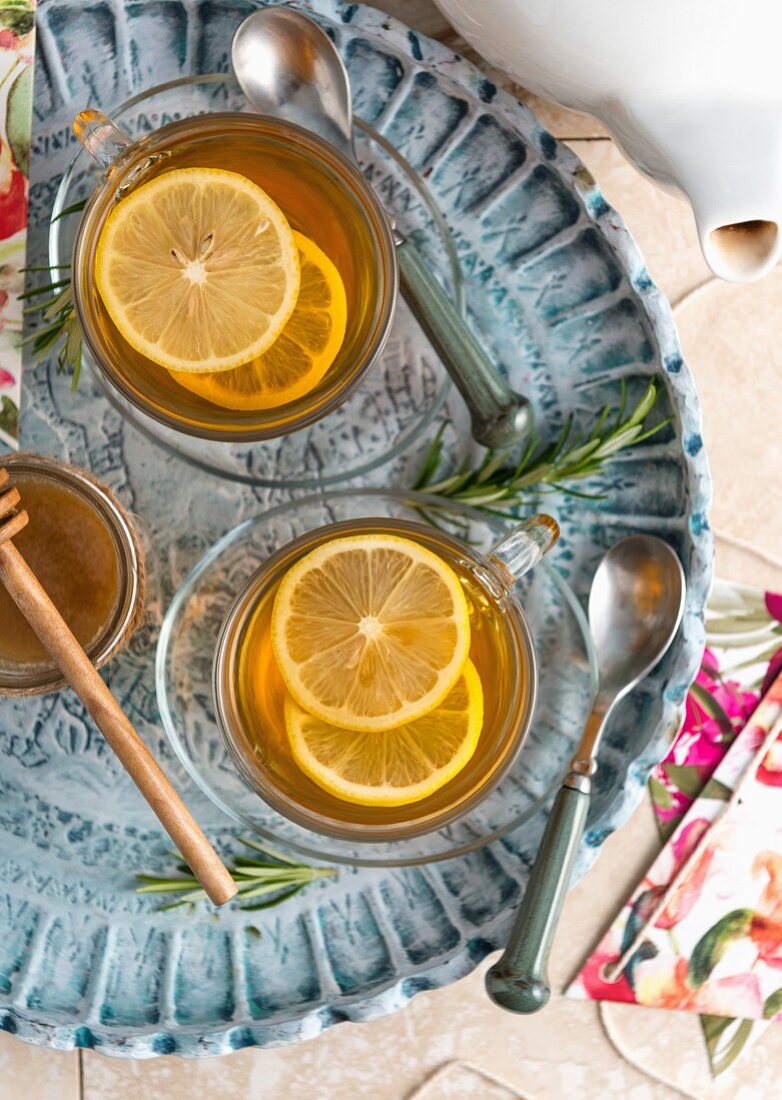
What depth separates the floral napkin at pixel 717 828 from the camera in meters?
0.92

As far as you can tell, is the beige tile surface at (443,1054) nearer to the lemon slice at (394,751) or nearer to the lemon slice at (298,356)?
the lemon slice at (394,751)

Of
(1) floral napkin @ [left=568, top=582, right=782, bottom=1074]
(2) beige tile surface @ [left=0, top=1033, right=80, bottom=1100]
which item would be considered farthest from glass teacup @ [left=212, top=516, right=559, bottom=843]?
(2) beige tile surface @ [left=0, top=1033, right=80, bottom=1100]

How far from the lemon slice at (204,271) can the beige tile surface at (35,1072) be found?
1.98 ft

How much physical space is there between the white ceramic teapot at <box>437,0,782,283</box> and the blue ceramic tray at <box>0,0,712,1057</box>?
178 millimetres

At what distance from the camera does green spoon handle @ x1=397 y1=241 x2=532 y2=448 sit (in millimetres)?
778

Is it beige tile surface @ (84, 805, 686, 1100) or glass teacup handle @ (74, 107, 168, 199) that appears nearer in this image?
glass teacup handle @ (74, 107, 168, 199)

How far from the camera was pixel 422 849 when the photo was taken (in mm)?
818

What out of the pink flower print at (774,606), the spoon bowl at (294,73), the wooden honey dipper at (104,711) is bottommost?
the wooden honey dipper at (104,711)

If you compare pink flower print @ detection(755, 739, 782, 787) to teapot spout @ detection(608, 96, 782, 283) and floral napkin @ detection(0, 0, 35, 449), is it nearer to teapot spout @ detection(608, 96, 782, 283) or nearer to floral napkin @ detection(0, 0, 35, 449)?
teapot spout @ detection(608, 96, 782, 283)

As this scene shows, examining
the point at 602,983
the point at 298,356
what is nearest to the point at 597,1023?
the point at 602,983

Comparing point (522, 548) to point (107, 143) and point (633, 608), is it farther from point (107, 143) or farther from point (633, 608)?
point (107, 143)

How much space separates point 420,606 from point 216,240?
0.29 metres

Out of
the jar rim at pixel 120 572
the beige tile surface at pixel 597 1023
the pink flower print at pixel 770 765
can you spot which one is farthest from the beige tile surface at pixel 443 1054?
the jar rim at pixel 120 572

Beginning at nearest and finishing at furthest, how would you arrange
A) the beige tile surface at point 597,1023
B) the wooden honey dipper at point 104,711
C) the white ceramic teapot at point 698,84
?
1. the white ceramic teapot at point 698,84
2. the wooden honey dipper at point 104,711
3. the beige tile surface at point 597,1023
